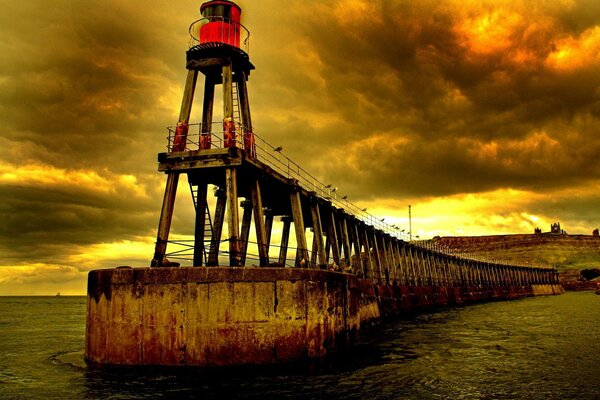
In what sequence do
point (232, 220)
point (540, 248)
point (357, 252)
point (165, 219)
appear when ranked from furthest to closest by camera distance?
point (540, 248) < point (357, 252) < point (165, 219) < point (232, 220)

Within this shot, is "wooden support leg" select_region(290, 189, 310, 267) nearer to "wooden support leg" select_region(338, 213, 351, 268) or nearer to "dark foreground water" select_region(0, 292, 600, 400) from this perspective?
"dark foreground water" select_region(0, 292, 600, 400)

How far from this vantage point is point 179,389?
1172cm

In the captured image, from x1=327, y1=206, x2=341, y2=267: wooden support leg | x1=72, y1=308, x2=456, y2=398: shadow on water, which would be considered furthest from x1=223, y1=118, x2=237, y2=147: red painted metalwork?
x1=327, y1=206, x2=341, y2=267: wooden support leg

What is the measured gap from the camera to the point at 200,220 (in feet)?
64.6

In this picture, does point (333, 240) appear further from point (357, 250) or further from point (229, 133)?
point (229, 133)

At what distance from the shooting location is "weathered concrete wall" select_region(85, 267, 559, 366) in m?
13.1

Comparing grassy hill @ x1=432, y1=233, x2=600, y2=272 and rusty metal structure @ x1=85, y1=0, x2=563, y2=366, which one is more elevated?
grassy hill @ x1=432, y1=233, x2=600, y2=272

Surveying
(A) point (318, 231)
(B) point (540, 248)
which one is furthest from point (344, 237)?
(B) point (540, 248)

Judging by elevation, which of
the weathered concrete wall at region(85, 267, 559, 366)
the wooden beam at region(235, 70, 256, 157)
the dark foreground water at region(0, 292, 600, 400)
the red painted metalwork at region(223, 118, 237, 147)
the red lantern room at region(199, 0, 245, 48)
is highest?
the red lantern room at region(199, 0, 245, 48)

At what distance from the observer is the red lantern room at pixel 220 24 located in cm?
1920

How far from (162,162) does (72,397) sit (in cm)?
829

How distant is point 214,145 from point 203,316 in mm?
7233

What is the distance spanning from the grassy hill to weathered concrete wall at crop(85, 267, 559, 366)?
517ft

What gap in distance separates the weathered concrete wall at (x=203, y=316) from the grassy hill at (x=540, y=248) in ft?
517
